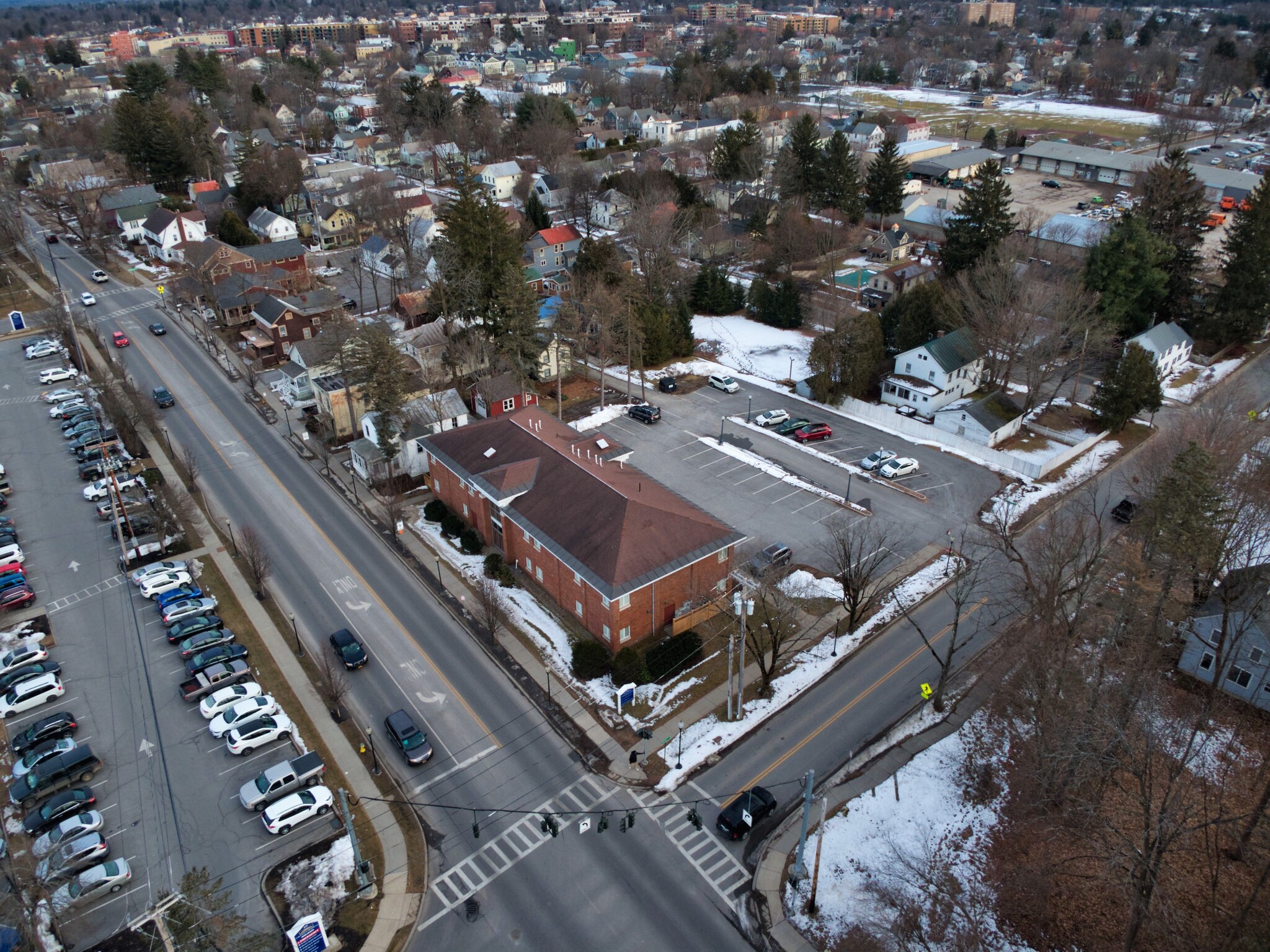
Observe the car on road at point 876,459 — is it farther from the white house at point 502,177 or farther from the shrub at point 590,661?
the white house at point 502,177

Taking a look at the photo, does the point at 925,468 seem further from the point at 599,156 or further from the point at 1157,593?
the point at 599,156

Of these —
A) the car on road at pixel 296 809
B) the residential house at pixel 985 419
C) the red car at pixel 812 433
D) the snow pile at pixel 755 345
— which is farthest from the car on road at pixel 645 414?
the car on road at pixel 296 809

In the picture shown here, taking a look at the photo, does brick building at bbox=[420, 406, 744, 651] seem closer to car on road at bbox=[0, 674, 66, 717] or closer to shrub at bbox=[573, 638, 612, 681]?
shrub at bbox=[573, 638, 612, 681]

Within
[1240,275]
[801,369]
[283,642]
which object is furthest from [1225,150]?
[283,642]

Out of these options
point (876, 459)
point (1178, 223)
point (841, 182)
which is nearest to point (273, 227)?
point (841, 182)

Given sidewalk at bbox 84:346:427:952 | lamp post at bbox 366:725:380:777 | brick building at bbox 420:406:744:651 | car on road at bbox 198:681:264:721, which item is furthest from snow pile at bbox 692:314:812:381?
car on road at bbox 198:681:264:721

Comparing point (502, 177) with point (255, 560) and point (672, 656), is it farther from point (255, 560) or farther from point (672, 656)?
point (672, 656)
